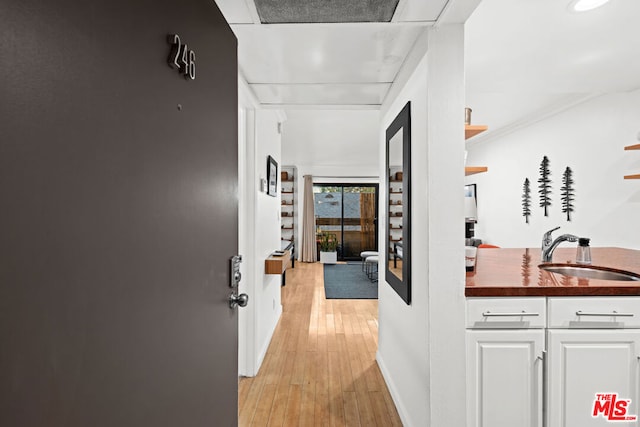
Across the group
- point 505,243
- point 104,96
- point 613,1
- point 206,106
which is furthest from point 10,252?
point 505,243

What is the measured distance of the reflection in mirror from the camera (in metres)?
2.15

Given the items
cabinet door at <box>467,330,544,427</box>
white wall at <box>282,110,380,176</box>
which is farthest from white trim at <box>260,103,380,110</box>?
cabinet door at <box>467,330,544,427</box>

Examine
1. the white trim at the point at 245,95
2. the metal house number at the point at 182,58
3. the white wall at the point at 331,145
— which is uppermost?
the white wall at the point at 331,145

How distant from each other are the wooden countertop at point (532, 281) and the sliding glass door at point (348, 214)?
6.54 meters

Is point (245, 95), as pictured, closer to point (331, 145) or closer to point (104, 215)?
point (104, 215)

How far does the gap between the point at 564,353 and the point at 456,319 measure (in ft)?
1.66

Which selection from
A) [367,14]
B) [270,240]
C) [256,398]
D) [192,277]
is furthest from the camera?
[270,240]

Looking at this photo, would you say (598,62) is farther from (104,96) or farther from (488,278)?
(104,96)

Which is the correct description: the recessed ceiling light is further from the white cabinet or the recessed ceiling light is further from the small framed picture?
the small framed picture

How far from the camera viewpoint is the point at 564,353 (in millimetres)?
1485

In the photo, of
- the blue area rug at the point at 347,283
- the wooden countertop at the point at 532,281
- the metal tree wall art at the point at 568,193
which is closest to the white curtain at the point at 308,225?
the blue area rug at the point at 347,283

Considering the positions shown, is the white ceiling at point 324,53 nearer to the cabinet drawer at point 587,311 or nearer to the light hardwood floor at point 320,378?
the cabinet drawer at point 587,311

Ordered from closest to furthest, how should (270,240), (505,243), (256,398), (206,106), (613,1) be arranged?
(206,106)
(613,1)
(256,398)
(270,240)
(505,243)

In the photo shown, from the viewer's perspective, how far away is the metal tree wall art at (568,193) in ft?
12.2
